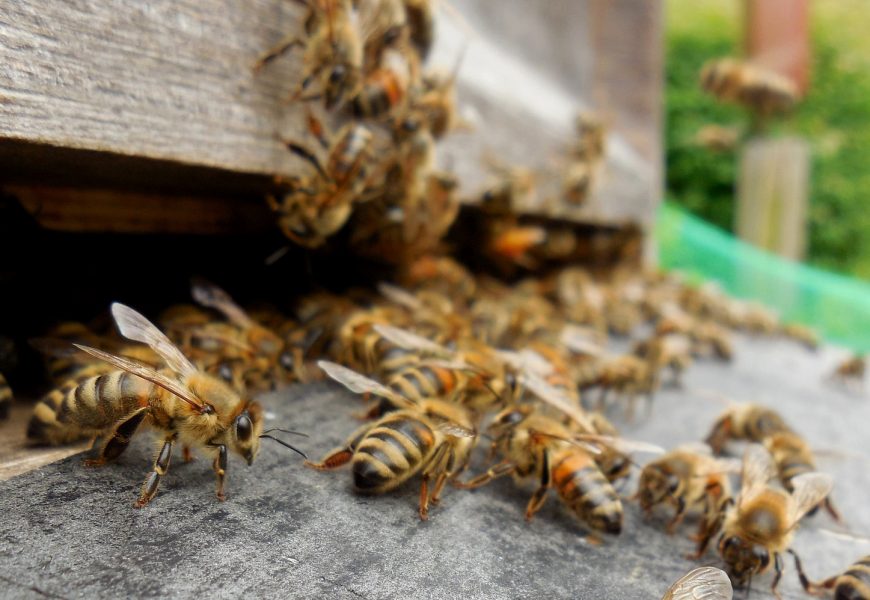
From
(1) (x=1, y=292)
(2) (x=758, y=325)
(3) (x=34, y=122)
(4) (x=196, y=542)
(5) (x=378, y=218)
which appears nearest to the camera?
(4) (x=196, y=542)

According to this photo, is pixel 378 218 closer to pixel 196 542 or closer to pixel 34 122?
pixel 34 122

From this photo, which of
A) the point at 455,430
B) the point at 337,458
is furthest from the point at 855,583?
the point at 337,458

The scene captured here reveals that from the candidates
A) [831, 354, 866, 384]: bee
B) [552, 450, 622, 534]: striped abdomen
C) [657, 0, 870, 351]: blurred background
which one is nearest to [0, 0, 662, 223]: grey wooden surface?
[552, 450, 622, 534]: striped abdomen

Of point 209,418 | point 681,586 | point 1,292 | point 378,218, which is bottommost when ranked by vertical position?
point 681,586

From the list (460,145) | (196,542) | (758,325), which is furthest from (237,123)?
(758,325)

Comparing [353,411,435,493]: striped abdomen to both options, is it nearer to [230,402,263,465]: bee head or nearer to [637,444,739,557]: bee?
[230,402,263,465]: bee head

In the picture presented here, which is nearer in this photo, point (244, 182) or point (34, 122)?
point (34, 122)

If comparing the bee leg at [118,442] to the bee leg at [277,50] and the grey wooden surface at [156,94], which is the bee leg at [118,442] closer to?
the grey wooden surface at [156,94]
